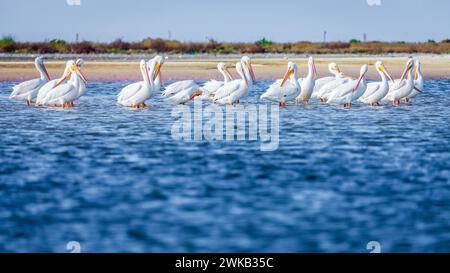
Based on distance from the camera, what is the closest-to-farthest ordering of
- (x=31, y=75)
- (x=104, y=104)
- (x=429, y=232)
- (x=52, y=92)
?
(x=429, y=232) → (x=52, y=92) → (x=104, y=104) → (x=31, y=75)

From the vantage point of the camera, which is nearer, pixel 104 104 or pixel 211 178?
pixel 211 178

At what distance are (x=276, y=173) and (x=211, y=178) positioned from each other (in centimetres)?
81

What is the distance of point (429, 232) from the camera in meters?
7.07

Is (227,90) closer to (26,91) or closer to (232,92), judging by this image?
(232,92)

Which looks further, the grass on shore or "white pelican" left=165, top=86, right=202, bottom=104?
the grass on shore

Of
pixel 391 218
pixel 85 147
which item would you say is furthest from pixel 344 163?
pixel 85 147

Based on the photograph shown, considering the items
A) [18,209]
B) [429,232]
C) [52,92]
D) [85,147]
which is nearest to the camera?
[429,232]

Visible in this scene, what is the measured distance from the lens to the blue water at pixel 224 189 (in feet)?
22.7

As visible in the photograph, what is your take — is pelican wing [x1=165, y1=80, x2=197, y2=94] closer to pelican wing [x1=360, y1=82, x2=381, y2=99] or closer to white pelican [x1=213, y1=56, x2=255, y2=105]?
white pelican [x1=213, y1=56, x2=255, y2=105]

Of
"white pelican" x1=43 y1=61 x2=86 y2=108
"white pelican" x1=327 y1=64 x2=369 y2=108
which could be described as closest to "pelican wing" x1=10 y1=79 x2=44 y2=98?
"white pelican" x1=43 y1=61 x2=86 y2=108

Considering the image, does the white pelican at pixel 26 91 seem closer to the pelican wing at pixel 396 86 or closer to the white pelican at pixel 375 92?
the white pelican at pixel 375 92

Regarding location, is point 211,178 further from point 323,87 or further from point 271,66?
point 271,66

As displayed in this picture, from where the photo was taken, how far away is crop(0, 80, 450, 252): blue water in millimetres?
6918

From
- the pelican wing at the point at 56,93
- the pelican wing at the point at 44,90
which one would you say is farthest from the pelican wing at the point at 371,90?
the pelican wing at the point at 44,90
